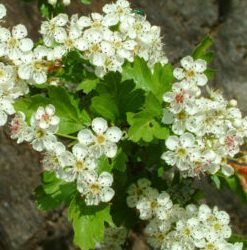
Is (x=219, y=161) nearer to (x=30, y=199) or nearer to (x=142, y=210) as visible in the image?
(x=142, y=210)

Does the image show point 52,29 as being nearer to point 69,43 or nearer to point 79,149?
point 69,43

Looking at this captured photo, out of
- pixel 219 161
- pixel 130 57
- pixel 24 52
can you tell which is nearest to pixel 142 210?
pixel 219 161

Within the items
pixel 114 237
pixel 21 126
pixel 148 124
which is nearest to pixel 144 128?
pixel 148 124

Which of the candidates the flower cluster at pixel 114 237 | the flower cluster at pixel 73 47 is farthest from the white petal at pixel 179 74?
the flower cluster at pixel 114 237

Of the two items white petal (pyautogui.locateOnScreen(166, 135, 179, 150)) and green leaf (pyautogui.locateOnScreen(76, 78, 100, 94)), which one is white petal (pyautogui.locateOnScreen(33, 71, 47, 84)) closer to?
green leaf (pyautogui.locateOnScreen(76, 78, 100, 94))

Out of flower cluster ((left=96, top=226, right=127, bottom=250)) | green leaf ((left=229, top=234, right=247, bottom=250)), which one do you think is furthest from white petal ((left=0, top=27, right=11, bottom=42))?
green leaf ((left=229, top=234, right=247, bottom=250))

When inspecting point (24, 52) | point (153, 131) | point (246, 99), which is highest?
point (153, 131)
